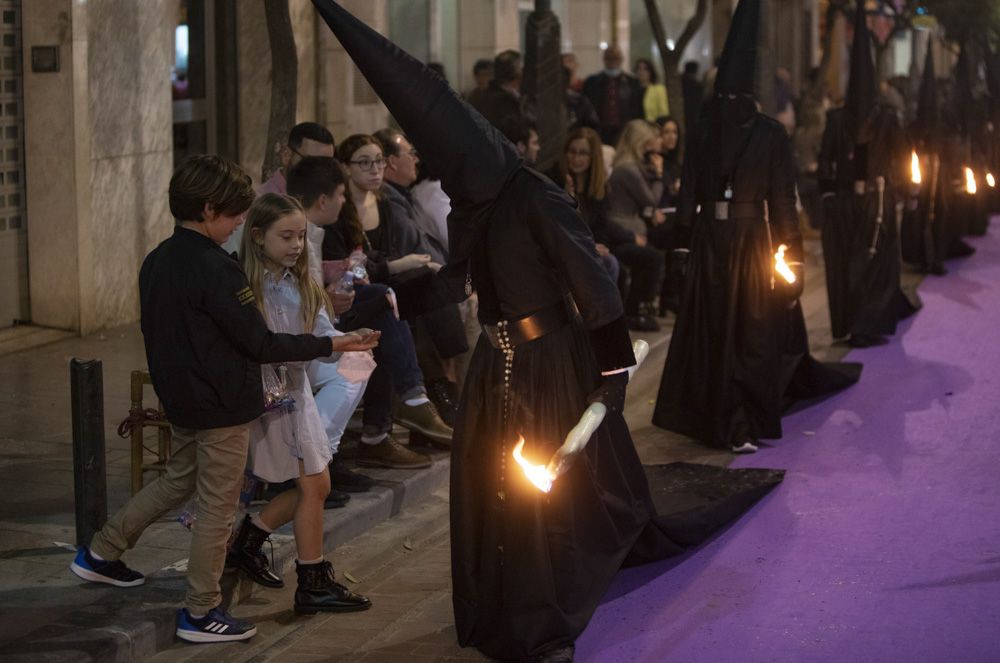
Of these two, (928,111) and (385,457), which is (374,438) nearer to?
(385,457)

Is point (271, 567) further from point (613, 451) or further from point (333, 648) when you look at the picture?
point (613, 451)

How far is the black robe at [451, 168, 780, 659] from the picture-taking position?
19.9 feet

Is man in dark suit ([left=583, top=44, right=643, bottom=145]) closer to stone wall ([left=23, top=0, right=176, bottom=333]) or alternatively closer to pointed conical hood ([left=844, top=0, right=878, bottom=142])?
pointed conical hood ([left=844, top=0, right=878, bottom=142])

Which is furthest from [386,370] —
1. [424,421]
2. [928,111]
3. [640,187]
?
[928,111]

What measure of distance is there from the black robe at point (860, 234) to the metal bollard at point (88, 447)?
24.9 ft

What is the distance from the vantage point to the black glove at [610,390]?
616 cm

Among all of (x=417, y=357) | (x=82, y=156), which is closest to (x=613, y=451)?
(x=417, y=357)

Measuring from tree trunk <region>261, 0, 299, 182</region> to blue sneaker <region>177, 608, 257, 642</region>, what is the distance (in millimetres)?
5465

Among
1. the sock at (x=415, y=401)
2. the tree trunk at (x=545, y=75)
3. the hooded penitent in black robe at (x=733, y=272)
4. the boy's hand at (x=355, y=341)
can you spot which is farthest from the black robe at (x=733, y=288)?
the tree trunk at (x=545, y=75)

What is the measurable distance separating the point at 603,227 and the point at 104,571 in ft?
22.3

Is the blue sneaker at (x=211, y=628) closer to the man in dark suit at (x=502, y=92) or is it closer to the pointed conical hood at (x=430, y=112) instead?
the pointed conical hood at (x=430, y=112)

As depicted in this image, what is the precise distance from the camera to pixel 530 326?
624cm

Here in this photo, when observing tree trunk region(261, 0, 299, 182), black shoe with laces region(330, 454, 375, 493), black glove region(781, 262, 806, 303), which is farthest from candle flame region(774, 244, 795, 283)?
tree trunk region(261, 0, 299, 182)

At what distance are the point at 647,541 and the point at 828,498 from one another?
181 centimetres
